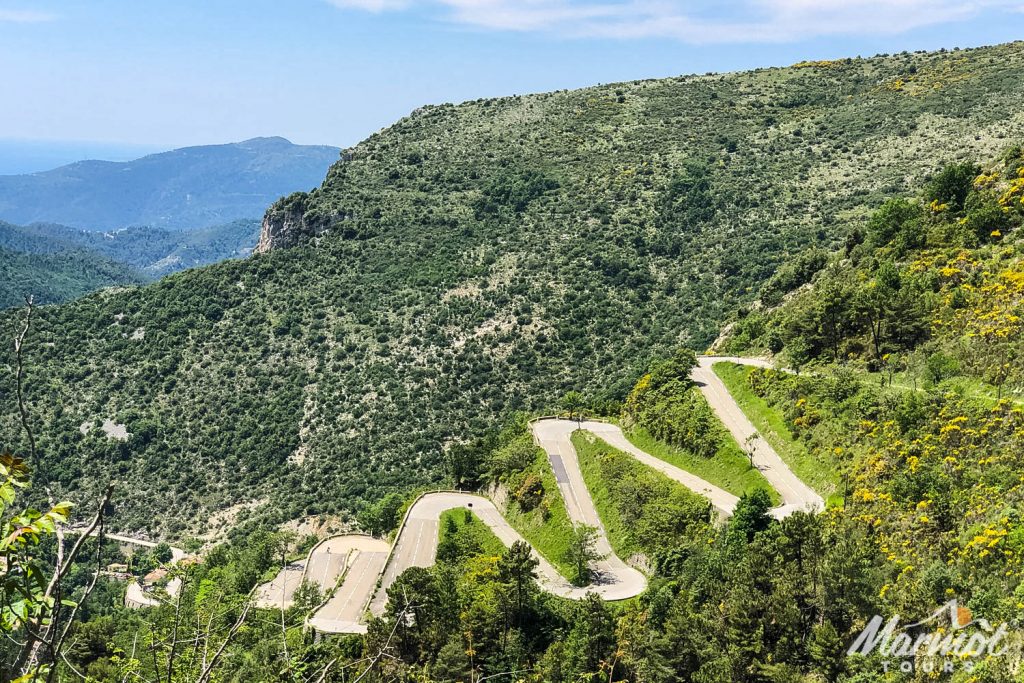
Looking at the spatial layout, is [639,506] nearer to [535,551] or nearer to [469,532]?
[535,551]

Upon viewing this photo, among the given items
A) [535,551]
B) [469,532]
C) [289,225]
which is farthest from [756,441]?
[289,225]

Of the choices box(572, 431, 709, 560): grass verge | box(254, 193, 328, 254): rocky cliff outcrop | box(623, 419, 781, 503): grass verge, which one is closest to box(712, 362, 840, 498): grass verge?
box(623, 419, 781, 503): grass verge

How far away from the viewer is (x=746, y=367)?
45.8 m

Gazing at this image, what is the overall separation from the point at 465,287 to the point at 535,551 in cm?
4908

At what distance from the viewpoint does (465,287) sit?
85.2 metres

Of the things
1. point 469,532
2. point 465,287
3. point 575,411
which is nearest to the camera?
point 469,532

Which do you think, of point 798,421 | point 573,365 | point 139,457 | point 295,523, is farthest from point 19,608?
point 139,457

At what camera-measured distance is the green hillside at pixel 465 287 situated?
2835 inches

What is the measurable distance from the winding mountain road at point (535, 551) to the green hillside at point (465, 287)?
13.0 metres

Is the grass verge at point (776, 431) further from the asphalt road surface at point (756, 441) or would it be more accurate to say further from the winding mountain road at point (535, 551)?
the winding mountain road at point (535, 551)

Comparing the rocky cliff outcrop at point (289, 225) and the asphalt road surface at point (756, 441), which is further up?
the rocky cliff outcrop at point (289, 225)

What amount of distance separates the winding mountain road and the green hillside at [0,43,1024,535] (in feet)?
42.8

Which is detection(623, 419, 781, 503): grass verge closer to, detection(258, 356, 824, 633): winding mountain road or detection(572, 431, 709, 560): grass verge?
detection(258, 356, 824, 633): winding mountain road

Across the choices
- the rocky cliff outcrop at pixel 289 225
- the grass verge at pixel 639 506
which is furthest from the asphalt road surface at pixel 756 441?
the rocky cliff outcrop at pixel 289 225
